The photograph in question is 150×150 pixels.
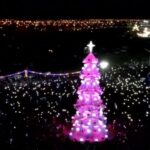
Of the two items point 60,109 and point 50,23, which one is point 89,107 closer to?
point 50,23

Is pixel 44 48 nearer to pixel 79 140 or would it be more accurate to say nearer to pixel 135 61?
pixel 135 61

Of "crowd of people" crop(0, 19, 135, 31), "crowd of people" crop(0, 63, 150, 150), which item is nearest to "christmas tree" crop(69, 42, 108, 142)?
"crowd of people" crop(0, 63, 150, 150)

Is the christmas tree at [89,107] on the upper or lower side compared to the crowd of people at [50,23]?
lower

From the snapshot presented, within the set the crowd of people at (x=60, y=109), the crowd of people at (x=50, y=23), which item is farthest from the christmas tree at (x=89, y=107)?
the crowd of people at (x=50, y=23)

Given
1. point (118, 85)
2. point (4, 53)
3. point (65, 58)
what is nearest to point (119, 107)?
point (118, 85)

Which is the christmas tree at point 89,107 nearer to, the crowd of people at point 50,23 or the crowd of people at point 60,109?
the crowd of people at point 60,109

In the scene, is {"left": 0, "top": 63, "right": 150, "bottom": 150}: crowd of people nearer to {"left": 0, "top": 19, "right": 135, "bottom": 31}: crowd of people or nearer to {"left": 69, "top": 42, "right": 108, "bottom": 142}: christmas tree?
{"left": 69, "top": 42, "right": 108, "bottom": 142}: christmas tree
